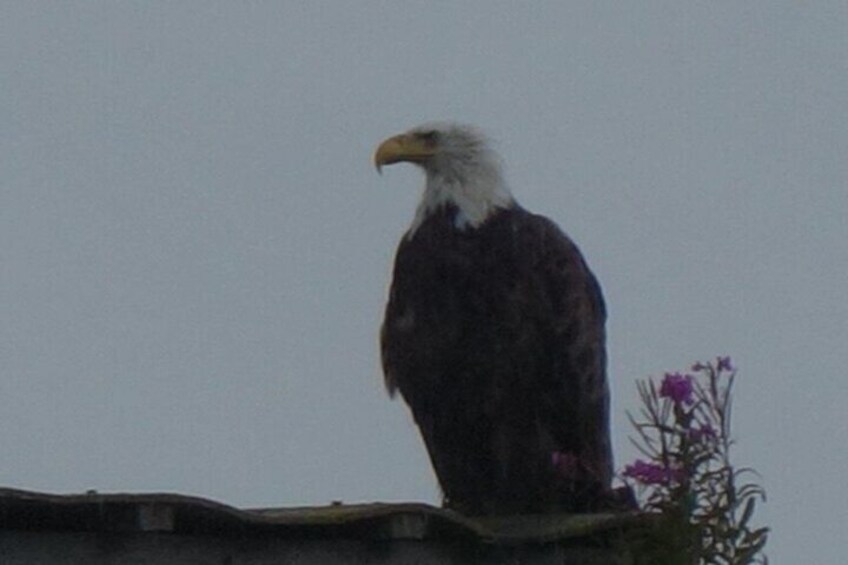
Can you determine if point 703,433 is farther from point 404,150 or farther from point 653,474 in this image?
point 404,150

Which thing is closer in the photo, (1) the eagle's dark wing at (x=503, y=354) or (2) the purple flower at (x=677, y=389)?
(2) the purple flower at (x=677, y=389)

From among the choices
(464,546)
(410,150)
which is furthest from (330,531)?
(410,150)

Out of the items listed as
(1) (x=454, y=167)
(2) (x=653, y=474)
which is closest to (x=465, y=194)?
(1) (x=454, y=167)

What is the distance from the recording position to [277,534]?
23.5 feet

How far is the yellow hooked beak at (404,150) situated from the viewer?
1098 cm

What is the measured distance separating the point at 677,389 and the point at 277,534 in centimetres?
124

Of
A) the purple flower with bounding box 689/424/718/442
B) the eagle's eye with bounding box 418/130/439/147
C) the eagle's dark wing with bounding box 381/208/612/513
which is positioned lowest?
the purple flower with bounding box 689/424/718/442

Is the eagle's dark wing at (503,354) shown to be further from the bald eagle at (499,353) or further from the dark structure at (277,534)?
the dark structure at (277,534)

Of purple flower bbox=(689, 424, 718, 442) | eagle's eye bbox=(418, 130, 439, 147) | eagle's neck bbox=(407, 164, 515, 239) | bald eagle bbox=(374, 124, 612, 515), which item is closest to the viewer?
purple flower bbox=(689, 424, 718, 442)

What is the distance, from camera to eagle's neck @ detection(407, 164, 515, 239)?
10.7 meters

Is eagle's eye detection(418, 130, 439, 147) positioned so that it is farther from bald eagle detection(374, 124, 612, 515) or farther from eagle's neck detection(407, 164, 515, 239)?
bald eagle detection(374, 124, 612, 515)

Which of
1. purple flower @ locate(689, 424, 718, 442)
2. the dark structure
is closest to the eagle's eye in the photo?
the dark structure

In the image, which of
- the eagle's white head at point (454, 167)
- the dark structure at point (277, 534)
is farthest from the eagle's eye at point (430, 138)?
the dark structure at point (277, 534)

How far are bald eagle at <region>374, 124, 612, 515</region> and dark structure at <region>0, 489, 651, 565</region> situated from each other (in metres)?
2.08
